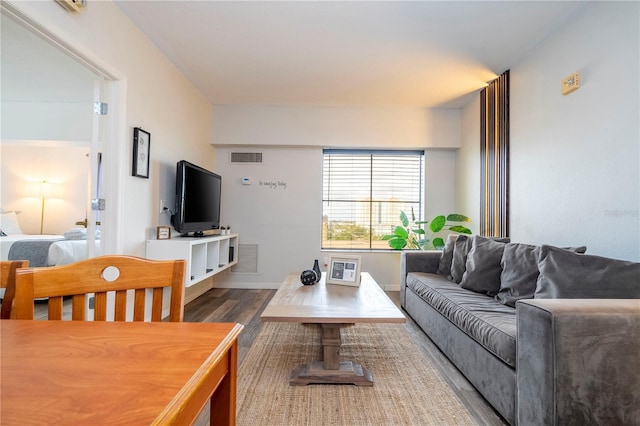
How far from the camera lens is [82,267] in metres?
0.99

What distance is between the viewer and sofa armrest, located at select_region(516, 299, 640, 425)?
47.8 inches

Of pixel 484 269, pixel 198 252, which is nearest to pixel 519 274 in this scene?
pixel 484 269

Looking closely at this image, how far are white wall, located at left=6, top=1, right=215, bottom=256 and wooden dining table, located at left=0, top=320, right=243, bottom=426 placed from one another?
205 centimetres

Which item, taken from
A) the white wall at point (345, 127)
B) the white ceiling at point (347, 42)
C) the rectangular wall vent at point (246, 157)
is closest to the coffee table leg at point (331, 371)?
the white ceiling at point (347, 42)

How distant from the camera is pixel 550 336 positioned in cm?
124

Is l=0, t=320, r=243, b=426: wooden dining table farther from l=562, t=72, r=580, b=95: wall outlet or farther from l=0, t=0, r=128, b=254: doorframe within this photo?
l=562, t=72, r=580, b=95: wall outlet

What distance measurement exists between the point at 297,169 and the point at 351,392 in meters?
3.39

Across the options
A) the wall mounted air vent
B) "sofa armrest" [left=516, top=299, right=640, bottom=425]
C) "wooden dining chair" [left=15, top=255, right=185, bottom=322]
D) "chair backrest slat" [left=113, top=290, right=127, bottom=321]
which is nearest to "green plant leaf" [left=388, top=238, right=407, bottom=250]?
"sofa armrest" [left=516, top=299, right=640, bottom=425]

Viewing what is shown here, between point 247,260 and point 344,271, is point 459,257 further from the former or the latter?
point 247,260

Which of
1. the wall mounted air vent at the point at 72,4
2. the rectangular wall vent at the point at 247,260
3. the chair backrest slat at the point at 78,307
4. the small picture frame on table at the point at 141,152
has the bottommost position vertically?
the rectangular wall vent at the point at 247,260

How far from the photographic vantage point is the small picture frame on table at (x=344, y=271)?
259cm

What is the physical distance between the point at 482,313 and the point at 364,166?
10.6 feet

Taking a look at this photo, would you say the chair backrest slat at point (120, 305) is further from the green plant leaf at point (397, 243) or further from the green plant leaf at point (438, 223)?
the green plant leaf at point (438, 223)

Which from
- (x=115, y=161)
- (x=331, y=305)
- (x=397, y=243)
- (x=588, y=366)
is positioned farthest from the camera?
(x=397, y=243)
